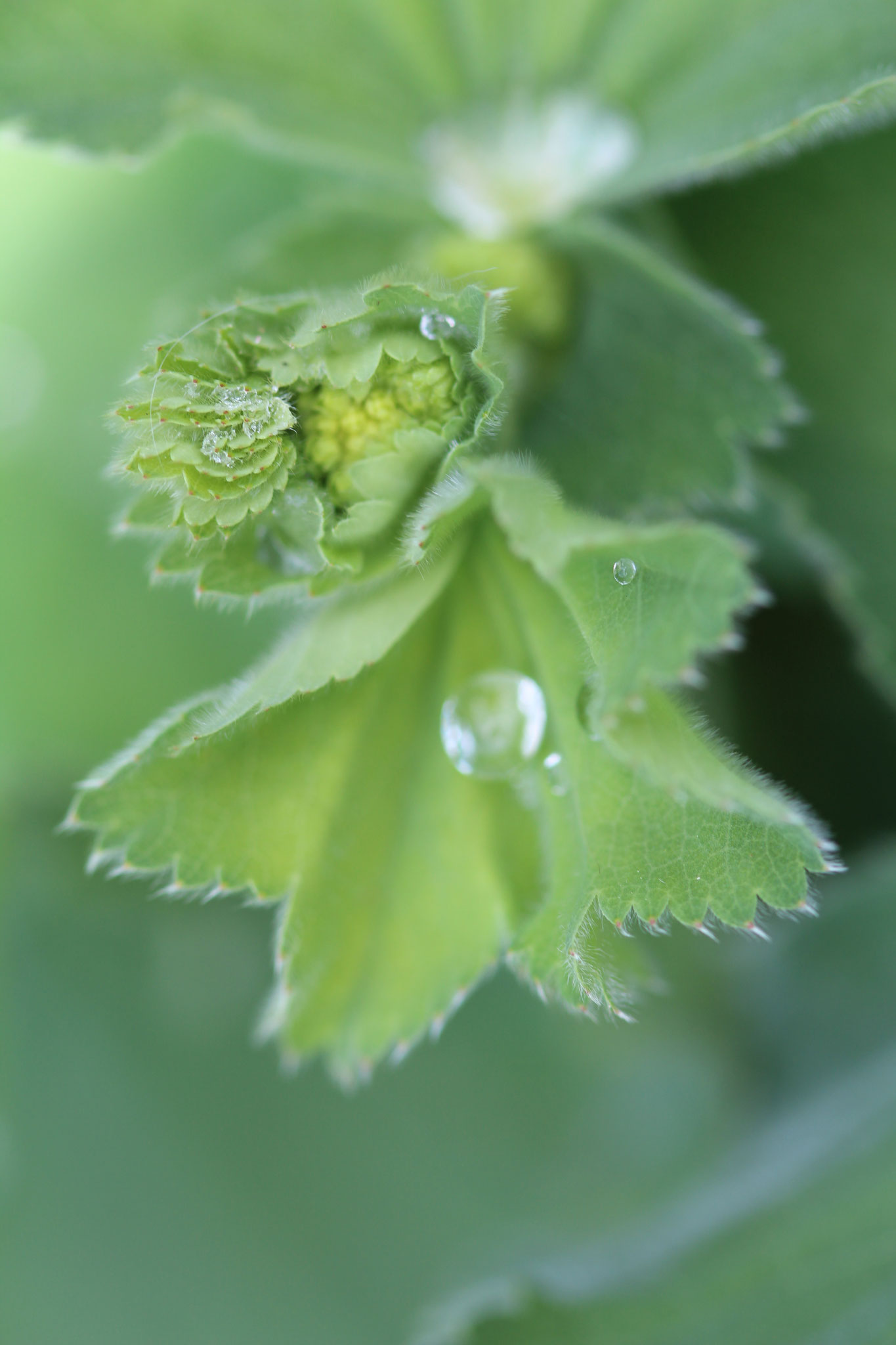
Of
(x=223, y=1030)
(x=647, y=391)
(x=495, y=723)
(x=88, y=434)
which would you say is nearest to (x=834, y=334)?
(x=647, y=391)

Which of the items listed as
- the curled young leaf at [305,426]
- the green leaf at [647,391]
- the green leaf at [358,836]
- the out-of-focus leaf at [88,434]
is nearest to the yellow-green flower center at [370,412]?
the curled young leaf at [305,426]

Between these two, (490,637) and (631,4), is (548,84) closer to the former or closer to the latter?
(631,4)

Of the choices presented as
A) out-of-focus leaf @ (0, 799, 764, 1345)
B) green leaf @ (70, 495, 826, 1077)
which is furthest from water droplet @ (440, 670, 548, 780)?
out-of-focus leaf @ (0, 799, 764, 1345)

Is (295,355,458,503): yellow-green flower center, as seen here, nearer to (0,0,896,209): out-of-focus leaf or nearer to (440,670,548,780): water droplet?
(440,670,548,780): water droplet

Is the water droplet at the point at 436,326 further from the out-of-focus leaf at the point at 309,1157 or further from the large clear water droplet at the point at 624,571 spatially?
the out-of-focus leaf at the point at 309,1157

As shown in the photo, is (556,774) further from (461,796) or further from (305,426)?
(305,426)
